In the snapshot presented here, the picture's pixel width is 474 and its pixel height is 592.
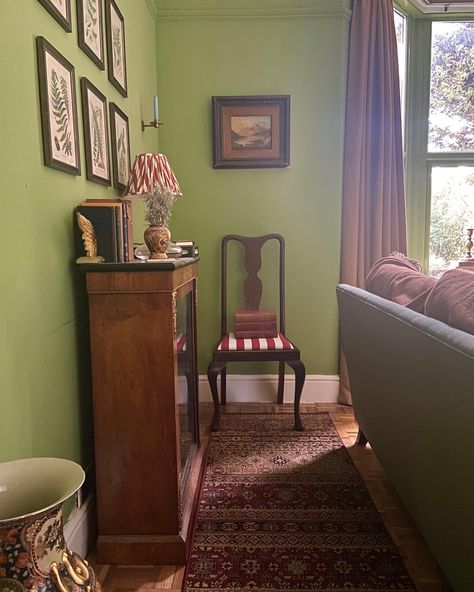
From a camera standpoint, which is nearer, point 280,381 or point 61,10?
point 61,10

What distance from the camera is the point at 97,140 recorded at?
1.65m

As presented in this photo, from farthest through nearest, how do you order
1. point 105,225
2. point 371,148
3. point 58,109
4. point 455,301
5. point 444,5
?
point 444,5 → point 371,148 → point 105,225 → point 58,109 → point 455,301

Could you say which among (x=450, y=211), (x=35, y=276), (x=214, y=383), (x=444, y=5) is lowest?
(x=214, y=383)

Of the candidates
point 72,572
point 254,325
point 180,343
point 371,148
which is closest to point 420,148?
point 371,148

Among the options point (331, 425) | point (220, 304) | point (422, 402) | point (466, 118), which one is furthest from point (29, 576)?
point (466, 118)

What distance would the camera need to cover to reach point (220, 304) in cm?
288

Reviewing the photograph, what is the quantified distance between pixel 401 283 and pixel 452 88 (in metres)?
2.17

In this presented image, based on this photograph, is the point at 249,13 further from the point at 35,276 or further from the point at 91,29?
the point at 35,276

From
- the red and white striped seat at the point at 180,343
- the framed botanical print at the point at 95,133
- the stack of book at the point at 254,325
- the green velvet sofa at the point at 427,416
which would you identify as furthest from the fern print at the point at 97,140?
the stack of book at the point at 254,325

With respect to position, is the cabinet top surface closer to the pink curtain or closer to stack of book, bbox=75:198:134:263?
stack of book, bbox=75:198:134:263

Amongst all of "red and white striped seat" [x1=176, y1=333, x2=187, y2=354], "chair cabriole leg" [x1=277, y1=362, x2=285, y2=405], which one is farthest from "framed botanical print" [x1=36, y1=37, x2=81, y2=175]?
"chair cabriole leg" [x1=277, y1=362, x2=285, y2=405]

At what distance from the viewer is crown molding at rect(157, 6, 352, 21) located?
8.75 feet

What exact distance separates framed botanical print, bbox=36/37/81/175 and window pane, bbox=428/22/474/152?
2.49 metres

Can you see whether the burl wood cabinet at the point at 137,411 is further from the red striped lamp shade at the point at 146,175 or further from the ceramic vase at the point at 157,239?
the red striped lamp shade at the point at 146,175
